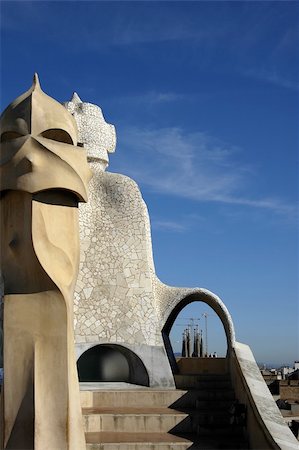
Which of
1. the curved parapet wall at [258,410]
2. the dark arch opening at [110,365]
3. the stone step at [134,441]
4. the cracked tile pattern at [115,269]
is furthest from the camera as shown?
the dark arch opening at [110,365]

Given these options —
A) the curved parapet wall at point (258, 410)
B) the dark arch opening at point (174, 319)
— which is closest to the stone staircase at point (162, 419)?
the curved parapet wall at point (258, 410)

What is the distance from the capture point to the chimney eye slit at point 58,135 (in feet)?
20.4

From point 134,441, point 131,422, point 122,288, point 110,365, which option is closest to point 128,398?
→ point 131,422

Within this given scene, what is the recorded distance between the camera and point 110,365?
42.8 ft

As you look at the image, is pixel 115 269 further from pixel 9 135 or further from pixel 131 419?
pixel 9 135

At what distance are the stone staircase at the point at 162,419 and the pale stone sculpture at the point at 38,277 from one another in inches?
91.3

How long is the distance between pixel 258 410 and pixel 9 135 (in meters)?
4.57

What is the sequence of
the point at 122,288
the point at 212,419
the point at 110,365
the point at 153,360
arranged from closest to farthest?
the point at 212,419, the point at 153,360, the point at 122,288, the point at 110,365

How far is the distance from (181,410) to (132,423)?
3.32ft

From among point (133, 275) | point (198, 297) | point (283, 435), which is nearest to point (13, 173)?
point (283, 435)

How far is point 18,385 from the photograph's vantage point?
5805 mm

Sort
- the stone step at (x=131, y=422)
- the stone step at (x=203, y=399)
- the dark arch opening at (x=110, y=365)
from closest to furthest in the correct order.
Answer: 1. the stone step at (x=131, y=422)
2. the stone step at (x=203, y=399)
3. the dark arch opening at (x=110, y=365)

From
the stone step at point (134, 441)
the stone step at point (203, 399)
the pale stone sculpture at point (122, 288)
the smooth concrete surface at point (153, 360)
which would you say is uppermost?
the pale stone sculpture at point (122, 288)

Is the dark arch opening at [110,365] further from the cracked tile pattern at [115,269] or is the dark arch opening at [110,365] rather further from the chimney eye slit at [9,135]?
the chimney eye slit at [9,135]
